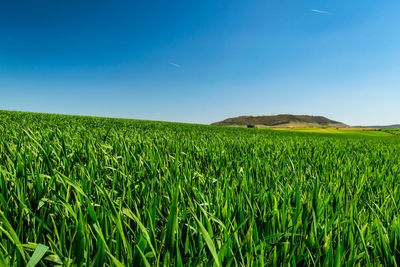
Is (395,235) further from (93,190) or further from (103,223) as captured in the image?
(93,190)

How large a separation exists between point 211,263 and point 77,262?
34 centimetres

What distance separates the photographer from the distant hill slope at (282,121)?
324ft

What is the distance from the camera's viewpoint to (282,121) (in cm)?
10156

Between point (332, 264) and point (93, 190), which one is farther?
point (93, 190)

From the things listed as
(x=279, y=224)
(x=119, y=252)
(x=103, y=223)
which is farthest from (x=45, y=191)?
(x=279, y=224)

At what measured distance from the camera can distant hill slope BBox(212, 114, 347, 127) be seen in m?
98.9

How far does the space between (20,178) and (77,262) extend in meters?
0.61

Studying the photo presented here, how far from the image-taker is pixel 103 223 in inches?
25.7

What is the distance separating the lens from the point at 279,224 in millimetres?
783

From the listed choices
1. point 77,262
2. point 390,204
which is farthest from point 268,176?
point 77,262

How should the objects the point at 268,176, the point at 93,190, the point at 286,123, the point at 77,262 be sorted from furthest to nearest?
the point at 286,123 → the point at 268,176 → the point at 93,190 → the point at 77,262

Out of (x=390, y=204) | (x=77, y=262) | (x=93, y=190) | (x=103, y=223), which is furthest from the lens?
(x=390, y=204)

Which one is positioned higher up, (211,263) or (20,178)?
(20,178)

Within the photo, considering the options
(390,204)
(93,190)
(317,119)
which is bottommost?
(390,204)
